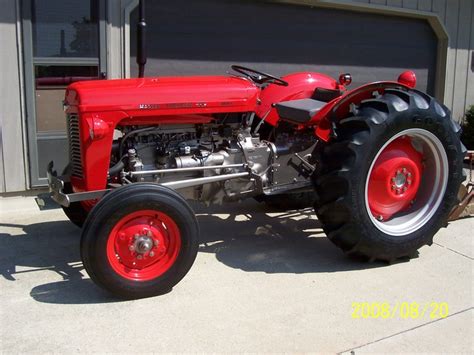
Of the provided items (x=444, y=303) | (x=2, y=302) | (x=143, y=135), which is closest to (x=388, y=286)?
(x=444, y=303)

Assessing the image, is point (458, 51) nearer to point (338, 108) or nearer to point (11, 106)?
point (338, 108)

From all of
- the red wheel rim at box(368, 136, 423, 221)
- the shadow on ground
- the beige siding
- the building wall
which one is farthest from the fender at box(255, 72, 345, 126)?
the beige siding

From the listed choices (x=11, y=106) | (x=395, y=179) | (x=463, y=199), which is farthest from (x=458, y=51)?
(x=11, y=106)

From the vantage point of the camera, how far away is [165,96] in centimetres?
356

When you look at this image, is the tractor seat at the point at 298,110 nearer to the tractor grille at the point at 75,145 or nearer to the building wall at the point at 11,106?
the tractor grille at the point at 75,145

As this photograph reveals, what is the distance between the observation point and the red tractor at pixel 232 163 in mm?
3199

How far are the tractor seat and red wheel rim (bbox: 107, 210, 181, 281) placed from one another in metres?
1.27

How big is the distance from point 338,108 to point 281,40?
10.7 ft

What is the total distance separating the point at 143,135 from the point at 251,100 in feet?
2.66

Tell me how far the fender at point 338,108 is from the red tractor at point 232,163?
0.03 ft

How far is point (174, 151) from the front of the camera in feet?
12.2

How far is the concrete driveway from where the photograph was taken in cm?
275

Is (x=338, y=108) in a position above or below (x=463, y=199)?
above

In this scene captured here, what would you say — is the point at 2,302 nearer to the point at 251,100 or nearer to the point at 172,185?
the point at 172,185
